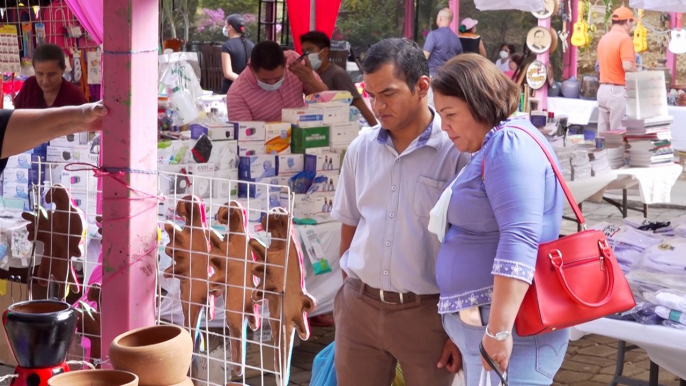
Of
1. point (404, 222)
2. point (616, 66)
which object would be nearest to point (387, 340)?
point (404, 222)

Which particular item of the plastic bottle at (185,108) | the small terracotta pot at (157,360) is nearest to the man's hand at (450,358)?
the small terracotta pot at (157,360)

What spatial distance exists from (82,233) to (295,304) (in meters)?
0.75

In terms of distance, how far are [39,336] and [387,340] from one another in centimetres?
A: 106

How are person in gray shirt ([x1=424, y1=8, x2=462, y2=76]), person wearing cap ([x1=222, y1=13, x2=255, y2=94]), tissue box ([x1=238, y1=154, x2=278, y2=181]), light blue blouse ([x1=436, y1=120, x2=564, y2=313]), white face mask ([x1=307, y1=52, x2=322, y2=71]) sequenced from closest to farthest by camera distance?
light blue blouse ([x1=436, y1=120, x2=564, y2=313]), tissue box ([x1=238, y1=154, x2=278, y2=181]), white face mask ([x1=307, y1=52, x2=322, y2=71]), person wearing cap ([x1=222, y1=13, x2=255, y2=94]), person in gray shirt ([x1=424, y1=8, x2=462, y2=76])

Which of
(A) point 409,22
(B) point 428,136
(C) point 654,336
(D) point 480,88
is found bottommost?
(C) point 654,336

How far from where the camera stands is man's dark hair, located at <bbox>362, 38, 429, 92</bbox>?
246cm

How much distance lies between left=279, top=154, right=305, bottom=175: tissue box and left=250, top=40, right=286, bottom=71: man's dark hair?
4.04ft

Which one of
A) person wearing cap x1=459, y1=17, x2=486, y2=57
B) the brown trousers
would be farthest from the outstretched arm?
person wearing cap x1=459, y1=17, x2=486, y2=57

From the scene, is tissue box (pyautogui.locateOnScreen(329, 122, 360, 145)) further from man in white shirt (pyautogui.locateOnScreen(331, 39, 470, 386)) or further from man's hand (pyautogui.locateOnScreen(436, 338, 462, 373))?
man's hand (pyautogui.locateOnScreen(436, 338, 462, 373))

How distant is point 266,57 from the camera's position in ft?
17.5

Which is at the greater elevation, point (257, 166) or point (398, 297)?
point (257, 166)

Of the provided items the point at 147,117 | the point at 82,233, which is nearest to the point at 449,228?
the point at 147,117

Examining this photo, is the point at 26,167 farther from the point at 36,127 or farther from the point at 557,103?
the point at 557,103

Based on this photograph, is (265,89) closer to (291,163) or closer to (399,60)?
(291,163)
